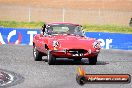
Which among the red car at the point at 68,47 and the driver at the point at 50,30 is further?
the driver at the point at 50,30

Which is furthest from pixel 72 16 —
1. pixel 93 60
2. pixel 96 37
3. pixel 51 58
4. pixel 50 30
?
pixel 51 58

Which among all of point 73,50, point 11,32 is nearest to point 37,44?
point 73,50

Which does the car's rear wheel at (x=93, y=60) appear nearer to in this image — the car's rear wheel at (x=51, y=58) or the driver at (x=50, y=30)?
the car's rear wheel at (x=51, y=58)

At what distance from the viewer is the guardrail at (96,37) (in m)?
25.1

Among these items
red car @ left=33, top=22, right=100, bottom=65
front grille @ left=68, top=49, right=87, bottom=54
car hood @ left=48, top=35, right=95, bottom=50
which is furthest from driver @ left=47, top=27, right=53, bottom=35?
front grille @ left=68, top=49, right=87, bottom=54

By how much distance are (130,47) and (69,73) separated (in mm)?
12566

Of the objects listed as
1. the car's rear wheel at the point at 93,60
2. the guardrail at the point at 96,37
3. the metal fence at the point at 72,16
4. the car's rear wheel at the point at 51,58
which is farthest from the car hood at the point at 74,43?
the metal fence at the point at 72,16

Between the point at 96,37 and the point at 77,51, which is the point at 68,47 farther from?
the point at 96,37

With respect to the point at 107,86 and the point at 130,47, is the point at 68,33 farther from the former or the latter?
the point at 130,47

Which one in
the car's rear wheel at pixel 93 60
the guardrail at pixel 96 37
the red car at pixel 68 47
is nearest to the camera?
the red car at pixel 68 47

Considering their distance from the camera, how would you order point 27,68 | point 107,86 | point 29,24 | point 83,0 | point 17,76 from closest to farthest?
point 107,86 < point 17,76 < point 27,68 < point 29,24 < point 83,0

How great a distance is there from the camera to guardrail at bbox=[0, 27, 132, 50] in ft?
82.5

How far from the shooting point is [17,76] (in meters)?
11.9

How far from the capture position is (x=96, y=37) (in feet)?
84.9
